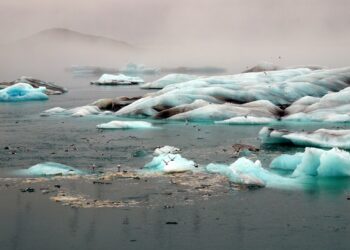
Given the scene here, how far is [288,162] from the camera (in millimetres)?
16406

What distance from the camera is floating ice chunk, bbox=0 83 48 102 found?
4244 cm

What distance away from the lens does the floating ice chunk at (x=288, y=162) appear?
53.5ft

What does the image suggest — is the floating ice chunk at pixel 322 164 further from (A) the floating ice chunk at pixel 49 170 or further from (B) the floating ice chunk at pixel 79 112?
(B) the floating ice chunk at pixel 79 112

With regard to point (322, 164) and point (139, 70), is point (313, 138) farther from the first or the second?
point (139, 70)

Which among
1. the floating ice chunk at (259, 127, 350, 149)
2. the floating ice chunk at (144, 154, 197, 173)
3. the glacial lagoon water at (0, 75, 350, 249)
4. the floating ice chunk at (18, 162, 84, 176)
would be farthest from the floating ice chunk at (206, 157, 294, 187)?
the floating ice chunk at (259, 127, 350, 149)

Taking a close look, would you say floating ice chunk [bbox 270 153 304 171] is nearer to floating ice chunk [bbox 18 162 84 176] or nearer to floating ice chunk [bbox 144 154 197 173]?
floating ice chunk [bbox 144 154 197 173]

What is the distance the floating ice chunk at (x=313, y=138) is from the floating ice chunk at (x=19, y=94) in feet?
83.3

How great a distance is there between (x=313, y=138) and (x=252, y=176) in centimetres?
567

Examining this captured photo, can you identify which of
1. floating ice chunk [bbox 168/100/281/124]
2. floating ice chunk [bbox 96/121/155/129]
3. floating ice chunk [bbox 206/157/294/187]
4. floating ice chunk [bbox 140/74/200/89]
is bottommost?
floating ice chunk [bbox 206/157/294/187]

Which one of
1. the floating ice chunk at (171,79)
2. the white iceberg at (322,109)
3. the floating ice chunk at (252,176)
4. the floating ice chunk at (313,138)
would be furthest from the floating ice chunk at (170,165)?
the floating ice chunk at (171,79)

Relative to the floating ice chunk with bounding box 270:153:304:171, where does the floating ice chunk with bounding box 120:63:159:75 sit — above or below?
above

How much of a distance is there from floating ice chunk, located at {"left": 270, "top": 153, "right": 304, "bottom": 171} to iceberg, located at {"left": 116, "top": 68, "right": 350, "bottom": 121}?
1011 centimetres

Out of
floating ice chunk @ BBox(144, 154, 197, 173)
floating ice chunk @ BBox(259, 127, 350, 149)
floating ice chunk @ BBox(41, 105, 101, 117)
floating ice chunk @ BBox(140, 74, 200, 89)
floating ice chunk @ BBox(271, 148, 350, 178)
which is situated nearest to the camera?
floating ice chunk @ BBox(271, 148, 350, 178)

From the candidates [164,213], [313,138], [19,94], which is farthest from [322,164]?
[19,94]
